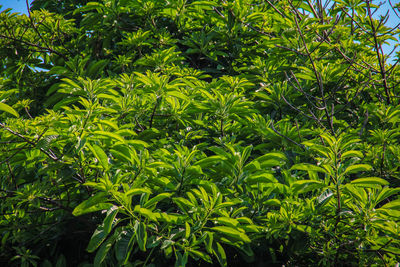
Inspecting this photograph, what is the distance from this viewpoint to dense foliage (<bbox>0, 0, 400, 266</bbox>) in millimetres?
2018

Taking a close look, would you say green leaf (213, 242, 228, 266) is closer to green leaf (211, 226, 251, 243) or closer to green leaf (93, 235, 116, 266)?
green leaf (211, 226, 251, 243)

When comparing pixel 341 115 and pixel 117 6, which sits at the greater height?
pixel 117 6

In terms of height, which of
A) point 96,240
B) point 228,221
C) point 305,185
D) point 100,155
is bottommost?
point 96,240

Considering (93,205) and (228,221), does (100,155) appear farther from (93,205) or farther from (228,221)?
(228,221)

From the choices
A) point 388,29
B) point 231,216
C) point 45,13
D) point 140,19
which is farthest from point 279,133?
point 45,13

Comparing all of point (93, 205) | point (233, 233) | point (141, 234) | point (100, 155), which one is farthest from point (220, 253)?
point (100, 155)

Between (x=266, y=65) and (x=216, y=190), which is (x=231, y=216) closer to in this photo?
(x=216, y=190)

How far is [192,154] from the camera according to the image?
217 centimetres

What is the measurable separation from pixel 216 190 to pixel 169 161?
431 mm

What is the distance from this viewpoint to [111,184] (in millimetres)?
1868

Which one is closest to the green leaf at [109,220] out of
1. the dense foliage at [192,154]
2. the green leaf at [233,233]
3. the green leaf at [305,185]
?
the dense foliage at [192,154]

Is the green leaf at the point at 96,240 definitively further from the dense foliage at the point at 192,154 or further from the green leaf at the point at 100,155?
the green leaf at the point at 100,155

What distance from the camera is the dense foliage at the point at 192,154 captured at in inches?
79.4

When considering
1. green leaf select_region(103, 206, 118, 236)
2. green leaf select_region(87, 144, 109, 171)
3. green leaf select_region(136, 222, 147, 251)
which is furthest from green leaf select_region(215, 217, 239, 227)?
green leaf select_region(87, 144, 109, 171)
